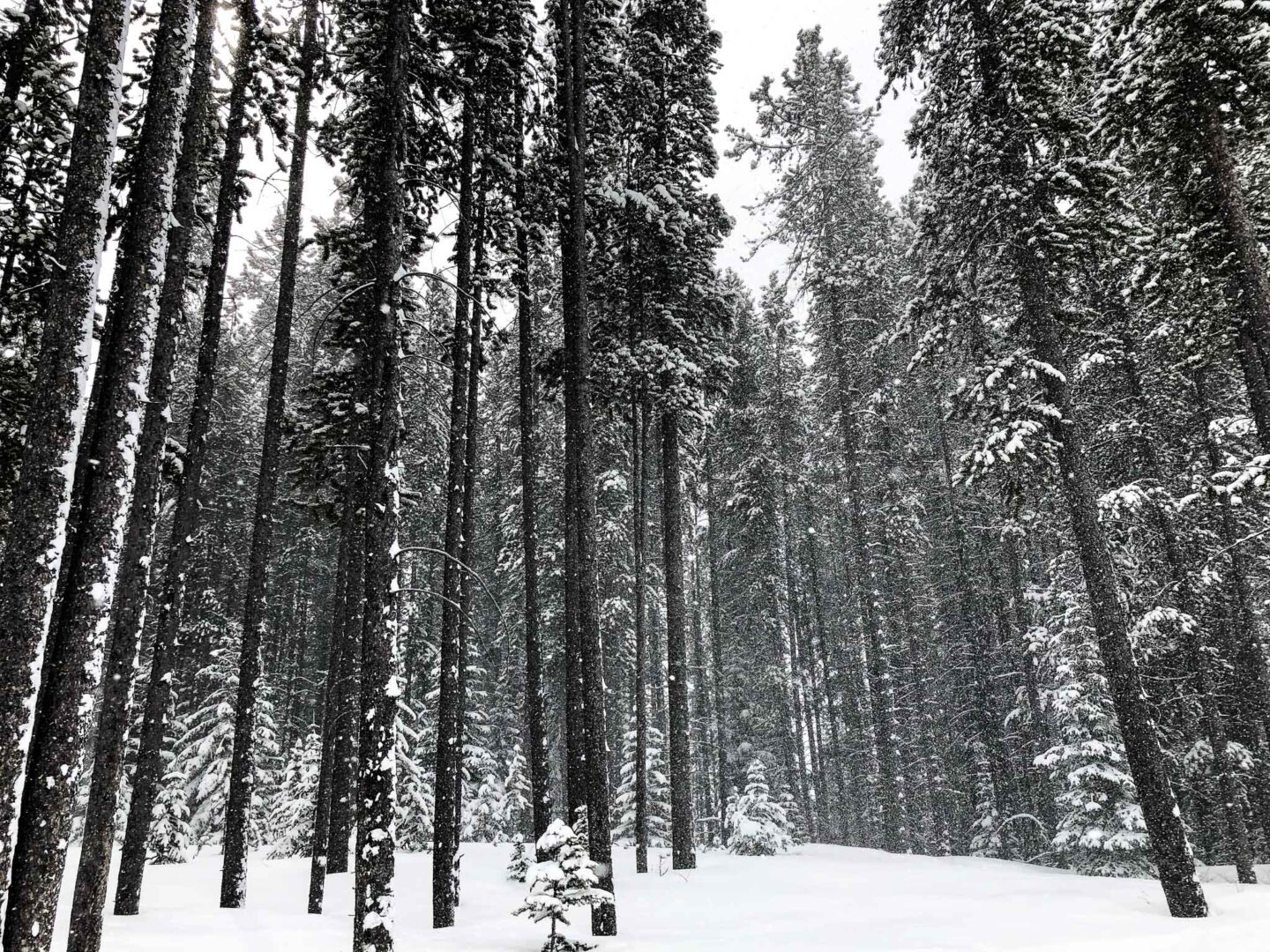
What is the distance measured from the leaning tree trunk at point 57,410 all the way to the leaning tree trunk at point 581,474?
6157mm

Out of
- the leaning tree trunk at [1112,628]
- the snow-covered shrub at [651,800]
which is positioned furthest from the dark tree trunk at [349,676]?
the leaning tree trunk at [1112,628]

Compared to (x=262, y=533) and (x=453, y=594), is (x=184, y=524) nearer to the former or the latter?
(x=262, y=533)

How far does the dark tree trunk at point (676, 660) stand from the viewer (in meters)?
16.2

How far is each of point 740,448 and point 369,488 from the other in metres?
22.9

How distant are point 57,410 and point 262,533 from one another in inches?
249

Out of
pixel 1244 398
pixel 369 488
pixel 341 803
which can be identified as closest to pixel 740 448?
pixel 1244 398

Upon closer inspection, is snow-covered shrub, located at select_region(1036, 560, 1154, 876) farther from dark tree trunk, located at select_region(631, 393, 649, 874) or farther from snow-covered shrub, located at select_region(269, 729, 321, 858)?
snow-covered shrub, located at select_region(269, 729, 321, 858)

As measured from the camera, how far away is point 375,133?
10648 millimetres

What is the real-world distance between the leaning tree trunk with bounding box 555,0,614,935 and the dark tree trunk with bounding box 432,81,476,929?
1859mm

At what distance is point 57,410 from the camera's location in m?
6.62

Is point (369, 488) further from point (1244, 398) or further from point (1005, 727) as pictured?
point (1005, 727)

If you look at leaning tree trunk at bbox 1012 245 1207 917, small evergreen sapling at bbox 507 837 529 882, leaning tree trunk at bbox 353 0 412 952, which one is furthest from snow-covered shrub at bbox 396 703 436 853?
leaning tree trunk at bbox 1012 245 1207 917

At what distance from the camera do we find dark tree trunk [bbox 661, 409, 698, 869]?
53.2ft

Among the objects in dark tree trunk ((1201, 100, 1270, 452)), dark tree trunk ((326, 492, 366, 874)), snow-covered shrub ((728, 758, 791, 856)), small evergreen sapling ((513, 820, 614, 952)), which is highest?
dark tree trunk ((1201, 100, 1270, 452))
